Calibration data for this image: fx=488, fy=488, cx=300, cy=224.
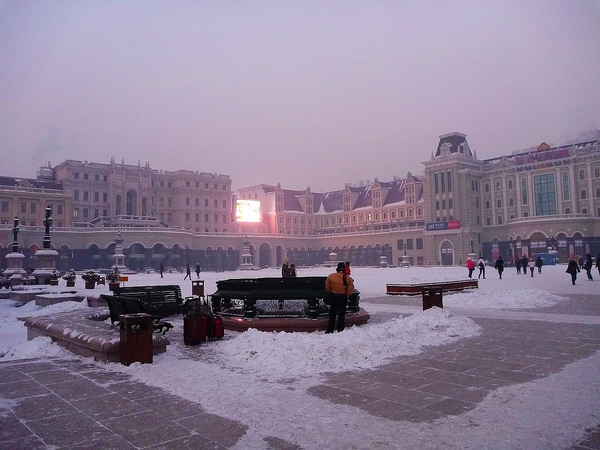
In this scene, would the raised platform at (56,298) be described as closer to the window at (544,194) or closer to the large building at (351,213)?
the large building at (351,213)

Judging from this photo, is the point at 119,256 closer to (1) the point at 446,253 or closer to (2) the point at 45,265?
(2) the point at 45,265

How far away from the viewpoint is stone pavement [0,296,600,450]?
14.8 ft

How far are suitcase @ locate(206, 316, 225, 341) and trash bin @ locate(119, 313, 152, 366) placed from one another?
2100mm

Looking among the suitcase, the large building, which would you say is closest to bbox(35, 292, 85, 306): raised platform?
the suitcase

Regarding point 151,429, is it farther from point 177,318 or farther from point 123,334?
point 177,318

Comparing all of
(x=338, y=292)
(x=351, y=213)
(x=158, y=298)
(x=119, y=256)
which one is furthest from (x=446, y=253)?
(x=338, y=292)

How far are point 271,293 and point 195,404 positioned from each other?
16.9ft

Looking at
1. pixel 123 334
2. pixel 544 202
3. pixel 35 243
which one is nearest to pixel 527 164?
pixel 544 202

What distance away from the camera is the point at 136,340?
7578mm

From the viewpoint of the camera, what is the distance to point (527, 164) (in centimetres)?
7950

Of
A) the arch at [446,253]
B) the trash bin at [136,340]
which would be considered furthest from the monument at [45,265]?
the arch at [446,253]

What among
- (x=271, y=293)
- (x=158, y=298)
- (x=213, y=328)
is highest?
(x=271, y=293)

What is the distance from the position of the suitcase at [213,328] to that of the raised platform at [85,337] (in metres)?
1.13

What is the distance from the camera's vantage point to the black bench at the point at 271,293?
10.6 m
